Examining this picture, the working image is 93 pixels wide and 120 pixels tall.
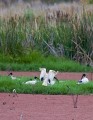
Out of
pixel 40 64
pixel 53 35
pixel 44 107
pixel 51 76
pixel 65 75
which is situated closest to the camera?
pixel 44 107

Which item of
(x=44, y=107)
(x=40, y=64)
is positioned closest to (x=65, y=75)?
(x=40, y=64)

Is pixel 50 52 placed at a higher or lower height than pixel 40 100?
lower

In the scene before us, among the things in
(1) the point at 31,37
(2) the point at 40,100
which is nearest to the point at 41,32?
(1) the point at 31,37

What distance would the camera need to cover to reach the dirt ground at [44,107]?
9.20 m

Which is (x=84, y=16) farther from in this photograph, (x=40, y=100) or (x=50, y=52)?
(x=40, y=100)

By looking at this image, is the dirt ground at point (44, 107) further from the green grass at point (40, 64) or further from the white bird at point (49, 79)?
the green grass at point (40, 64)

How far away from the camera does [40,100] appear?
1091 cm

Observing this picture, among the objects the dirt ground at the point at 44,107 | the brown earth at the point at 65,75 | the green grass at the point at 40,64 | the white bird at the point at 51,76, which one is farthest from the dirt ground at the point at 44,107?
the green grass at the point at 40,64

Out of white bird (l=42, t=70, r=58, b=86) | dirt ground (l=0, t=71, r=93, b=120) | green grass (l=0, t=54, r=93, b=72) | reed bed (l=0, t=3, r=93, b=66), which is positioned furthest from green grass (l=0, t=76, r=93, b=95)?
reed bed (l=0, t=3, r=93, b=66)

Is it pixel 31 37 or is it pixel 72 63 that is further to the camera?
A: pixel 31 37

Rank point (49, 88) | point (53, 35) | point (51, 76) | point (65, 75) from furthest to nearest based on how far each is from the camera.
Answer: point (53, 35), point (65, 75), point (49, 88), point (51, 76)

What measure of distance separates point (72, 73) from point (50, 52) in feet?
7.51

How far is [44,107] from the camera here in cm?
1016

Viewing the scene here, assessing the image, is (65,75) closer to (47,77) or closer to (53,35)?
(53,35)
